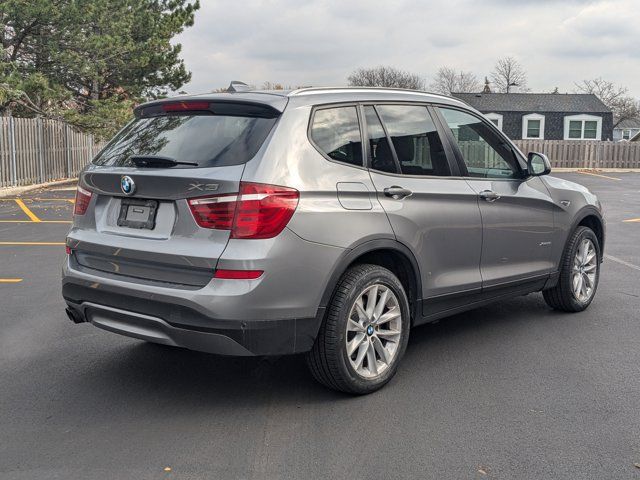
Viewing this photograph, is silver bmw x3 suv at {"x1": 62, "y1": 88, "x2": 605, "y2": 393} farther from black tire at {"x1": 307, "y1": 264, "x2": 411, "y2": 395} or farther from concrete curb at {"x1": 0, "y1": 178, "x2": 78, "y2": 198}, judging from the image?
concrete curb at {"x1": 0, "y1": 178, "x2": 78, "y2": 198}

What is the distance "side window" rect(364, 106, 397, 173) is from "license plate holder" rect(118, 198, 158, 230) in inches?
53.3

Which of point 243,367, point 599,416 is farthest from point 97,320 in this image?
point 599,416

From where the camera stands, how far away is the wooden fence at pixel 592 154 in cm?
3831

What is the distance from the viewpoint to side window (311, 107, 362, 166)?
13.3 ft

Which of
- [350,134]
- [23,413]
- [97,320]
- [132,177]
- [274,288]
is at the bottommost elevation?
[23,413]

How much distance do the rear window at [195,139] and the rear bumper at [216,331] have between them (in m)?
0.84

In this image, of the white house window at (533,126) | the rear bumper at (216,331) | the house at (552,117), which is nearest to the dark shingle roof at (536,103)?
the house at (552,117)

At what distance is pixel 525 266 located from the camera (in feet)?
18.0

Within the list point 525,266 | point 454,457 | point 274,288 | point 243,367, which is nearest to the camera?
point 454,457

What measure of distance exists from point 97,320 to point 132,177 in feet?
2.91

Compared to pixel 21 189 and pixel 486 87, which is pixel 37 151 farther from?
pixel 486 87

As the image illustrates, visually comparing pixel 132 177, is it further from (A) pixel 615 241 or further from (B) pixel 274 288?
(A) pixel 615 241

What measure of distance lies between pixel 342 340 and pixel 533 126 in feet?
166

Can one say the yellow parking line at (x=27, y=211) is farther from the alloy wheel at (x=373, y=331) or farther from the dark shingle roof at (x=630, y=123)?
the dark shingle roof at (x=630, y=123)
